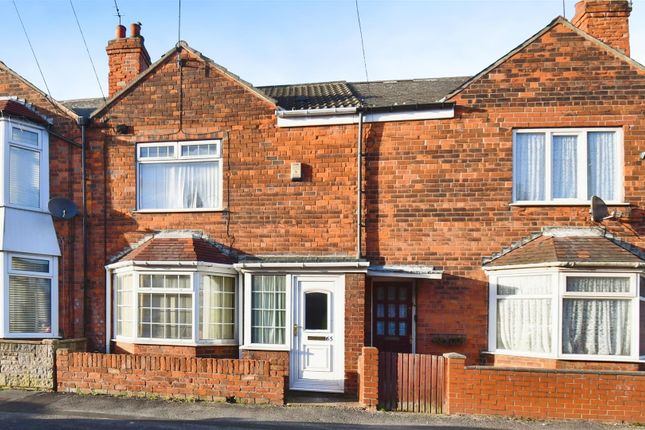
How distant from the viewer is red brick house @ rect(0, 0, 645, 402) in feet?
32.6

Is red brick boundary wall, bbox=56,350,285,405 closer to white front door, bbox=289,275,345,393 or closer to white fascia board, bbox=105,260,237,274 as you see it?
white front door, bbox=289,275,345,393

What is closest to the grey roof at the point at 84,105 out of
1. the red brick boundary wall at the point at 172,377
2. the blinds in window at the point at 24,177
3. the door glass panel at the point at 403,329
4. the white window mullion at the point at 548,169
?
the blinds in window at the point at 24,177

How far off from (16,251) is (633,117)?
12.8m

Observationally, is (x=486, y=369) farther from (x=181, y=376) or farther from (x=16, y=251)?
(x=16, y=251)

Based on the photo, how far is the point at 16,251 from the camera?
425 inches

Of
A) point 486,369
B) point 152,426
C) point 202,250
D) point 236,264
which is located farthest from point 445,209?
point 152,426

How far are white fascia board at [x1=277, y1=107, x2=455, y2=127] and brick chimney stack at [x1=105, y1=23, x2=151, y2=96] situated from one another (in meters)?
4.55

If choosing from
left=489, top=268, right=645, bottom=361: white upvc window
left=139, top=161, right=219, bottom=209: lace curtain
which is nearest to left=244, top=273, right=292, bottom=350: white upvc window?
left=139, top=161, right=219, bottom=209: lace curtain

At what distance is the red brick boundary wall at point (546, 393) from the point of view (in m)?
8.10

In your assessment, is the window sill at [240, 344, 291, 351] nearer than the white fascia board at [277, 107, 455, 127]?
Yes

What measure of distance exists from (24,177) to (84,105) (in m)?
3.57

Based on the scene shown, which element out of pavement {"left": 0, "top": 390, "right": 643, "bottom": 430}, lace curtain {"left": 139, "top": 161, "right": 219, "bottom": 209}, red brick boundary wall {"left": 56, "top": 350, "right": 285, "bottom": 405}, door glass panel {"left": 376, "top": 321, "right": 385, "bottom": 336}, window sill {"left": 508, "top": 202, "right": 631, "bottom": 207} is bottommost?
pavement {"left": 0, "top": 390, "right": 643, "bottom": 430}

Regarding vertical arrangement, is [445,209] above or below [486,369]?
above

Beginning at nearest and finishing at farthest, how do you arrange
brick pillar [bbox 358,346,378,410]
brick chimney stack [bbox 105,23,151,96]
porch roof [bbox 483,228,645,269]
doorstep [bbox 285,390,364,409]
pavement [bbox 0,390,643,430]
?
pavement [bbox 0,390,643,430] < brick pillar [bbox 358,346,378,410] < doorstep [bbox 285,390,364,409] < porch roof [bbox 483,228,645,269] < brick chimney stack [bbox 105,23,151,96]
